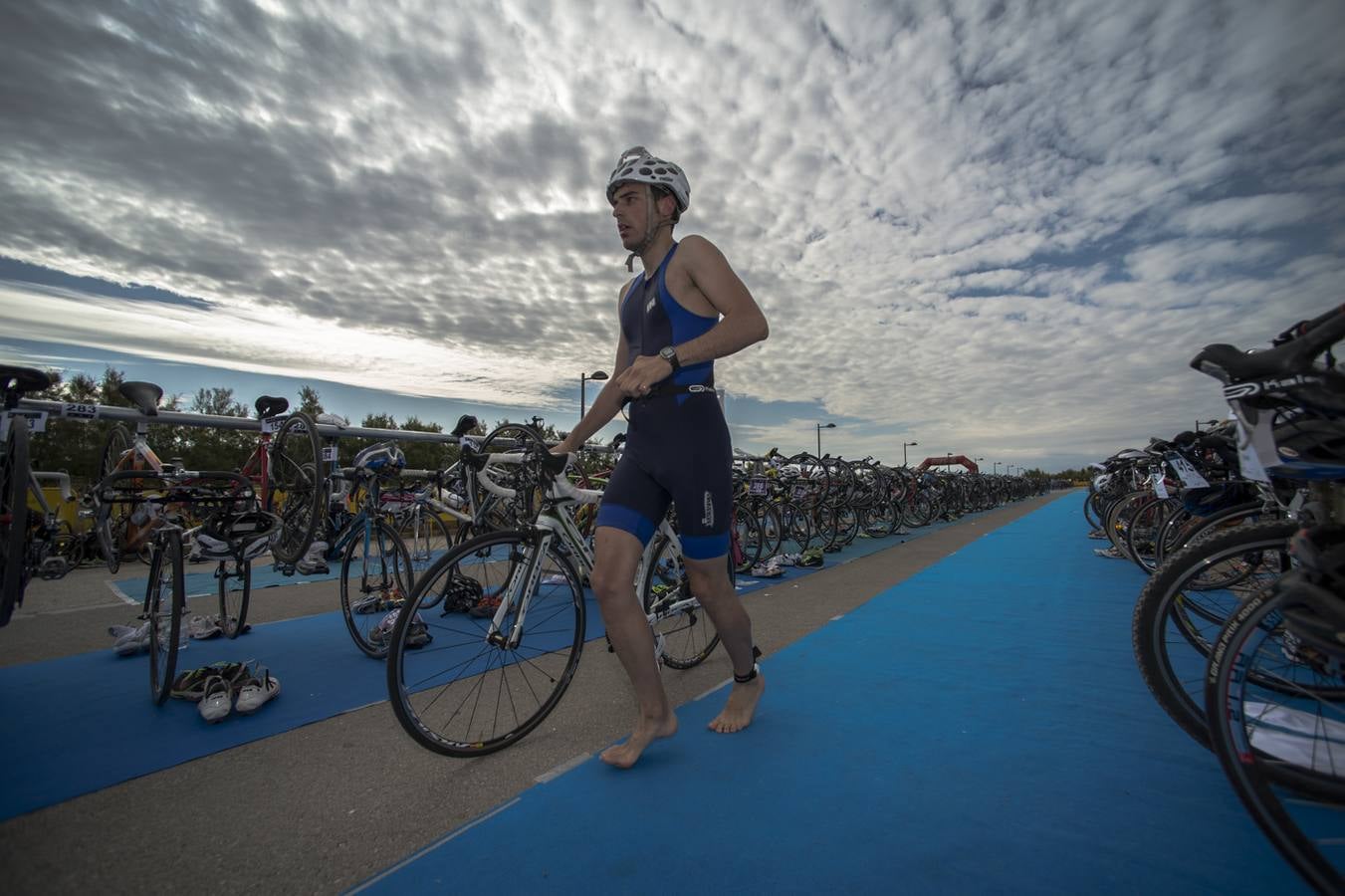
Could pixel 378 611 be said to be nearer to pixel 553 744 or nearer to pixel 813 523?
pixel 553 744

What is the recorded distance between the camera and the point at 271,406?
344 centimetres

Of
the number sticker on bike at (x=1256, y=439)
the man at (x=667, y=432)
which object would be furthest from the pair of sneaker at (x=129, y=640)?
the number sticker on bike at (x=1256, y=439)

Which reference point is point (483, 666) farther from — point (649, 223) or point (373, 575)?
point (649, 223)

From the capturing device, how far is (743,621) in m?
2.35

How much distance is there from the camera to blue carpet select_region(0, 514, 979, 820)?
2004mm

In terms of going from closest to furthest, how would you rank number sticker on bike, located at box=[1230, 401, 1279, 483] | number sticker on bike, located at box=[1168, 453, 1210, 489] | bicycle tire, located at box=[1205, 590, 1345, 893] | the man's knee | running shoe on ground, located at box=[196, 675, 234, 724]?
1. bicycle tire, located at box=[1205, 590, 1345, 893]
2. number sticker on bike, located at box=[1230, 401, 1279, 483]
3. the man's knee
4. running shoe on ground, located at box=[196, 675, 234, 724]
5. number sticker on bike, located at box=[1168, 453, 1210, 489]

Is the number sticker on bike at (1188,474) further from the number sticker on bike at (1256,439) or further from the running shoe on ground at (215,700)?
the running shoe on ground at (215,700)

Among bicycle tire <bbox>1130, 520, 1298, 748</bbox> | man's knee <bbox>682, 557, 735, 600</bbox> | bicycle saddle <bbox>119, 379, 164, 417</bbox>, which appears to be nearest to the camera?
bicycle tire <bbox>1130, 520, 1298, 748</bbox>

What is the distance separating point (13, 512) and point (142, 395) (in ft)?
4.53

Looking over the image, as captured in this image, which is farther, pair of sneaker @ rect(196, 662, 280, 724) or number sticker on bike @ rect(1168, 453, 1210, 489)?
number sticker on bike @ rect(1168, 453, 1210, 489)

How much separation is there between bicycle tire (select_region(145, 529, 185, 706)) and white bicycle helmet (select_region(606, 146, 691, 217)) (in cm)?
255

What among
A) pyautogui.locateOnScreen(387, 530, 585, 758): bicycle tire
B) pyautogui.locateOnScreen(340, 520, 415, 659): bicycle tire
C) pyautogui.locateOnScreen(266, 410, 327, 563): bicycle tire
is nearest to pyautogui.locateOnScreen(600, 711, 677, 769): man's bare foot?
pyautogui.locateOnScreen(387, 530, 585, 758): bicycle tire

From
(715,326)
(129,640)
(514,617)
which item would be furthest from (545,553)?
(129,640)

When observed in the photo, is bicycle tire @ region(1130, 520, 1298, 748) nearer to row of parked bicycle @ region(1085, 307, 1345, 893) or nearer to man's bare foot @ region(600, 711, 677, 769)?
row of parked bicycle @ region(1085, 307, 1345, 893)
